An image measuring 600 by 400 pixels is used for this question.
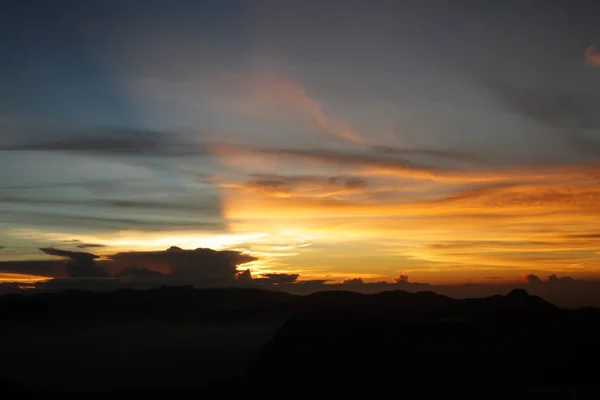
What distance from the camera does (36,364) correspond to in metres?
129

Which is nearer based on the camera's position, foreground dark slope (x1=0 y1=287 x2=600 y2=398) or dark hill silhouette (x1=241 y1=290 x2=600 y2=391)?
dark hill silhouette (x1=241 y1=290 x2=600 y2=391)

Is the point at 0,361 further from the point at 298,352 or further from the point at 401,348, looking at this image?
the point at 401,348

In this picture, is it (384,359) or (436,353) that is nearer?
(384,359)

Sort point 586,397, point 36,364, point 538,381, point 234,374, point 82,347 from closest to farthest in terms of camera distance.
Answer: point 586,397 → point 538,381 → point 234,374 → point 36,364 → point 82,347

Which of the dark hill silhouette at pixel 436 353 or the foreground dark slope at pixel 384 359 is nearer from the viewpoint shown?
the dark hill silhouette at pixel 436 353

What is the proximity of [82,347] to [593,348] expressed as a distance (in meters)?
122

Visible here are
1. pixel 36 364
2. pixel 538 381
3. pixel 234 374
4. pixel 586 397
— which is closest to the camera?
pixel 586 397

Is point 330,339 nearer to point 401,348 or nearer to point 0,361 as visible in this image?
point 401,348

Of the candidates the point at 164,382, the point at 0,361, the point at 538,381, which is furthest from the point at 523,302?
the point at 0,361

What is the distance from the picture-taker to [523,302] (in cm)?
13538

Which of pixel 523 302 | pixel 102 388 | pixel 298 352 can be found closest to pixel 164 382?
pixel 102 388

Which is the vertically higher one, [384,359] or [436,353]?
[436,353]

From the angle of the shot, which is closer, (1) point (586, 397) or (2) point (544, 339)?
(1) point (586, 397)

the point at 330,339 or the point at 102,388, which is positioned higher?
the point at 330,339
